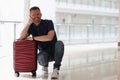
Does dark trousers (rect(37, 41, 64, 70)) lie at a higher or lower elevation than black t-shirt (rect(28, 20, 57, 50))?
lower

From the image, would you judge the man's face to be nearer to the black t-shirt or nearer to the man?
the man

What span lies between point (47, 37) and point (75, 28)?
8.35 m

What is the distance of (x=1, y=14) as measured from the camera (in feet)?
22.0

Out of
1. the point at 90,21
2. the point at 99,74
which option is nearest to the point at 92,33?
the point at 90,21

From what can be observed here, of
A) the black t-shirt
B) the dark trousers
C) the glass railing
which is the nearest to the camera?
the dark trousers

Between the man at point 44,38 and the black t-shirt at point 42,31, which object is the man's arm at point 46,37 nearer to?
the man at point 44,38

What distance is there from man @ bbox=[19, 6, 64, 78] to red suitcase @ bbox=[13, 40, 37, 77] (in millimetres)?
106

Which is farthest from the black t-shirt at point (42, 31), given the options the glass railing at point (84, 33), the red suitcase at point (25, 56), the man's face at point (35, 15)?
the glass railing at point (84, 33)

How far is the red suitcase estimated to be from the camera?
356 centimetres

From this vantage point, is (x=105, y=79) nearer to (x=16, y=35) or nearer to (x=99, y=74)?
(x=99, y=74)

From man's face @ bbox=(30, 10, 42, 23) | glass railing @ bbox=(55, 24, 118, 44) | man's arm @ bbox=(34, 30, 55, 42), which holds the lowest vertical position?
glass railing @ bbox=(55, 24, 118, 44)

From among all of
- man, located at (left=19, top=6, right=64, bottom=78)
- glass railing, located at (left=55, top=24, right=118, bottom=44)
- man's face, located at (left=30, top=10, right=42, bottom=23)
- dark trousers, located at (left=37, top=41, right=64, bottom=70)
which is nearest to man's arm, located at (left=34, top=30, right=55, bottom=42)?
man, located at (left=19, top=6, right=64, bottom=78)

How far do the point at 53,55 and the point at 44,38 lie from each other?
341 millimetres

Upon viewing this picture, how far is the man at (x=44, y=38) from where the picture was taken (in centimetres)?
356
